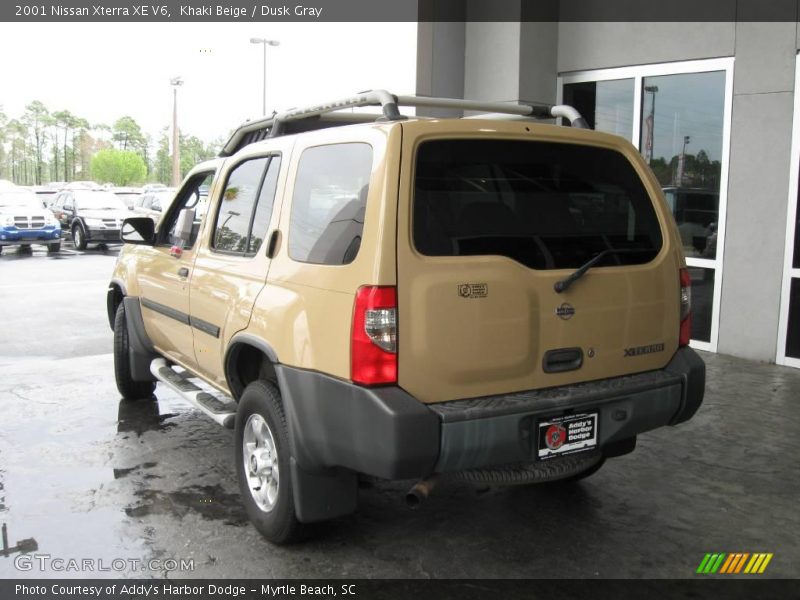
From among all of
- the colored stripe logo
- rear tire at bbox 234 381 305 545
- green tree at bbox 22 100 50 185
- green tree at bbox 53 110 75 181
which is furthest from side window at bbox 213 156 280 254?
green tree at bbox 53 110 75 181

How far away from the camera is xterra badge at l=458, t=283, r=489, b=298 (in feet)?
10.2

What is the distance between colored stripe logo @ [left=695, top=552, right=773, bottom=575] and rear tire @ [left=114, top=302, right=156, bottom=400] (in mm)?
4440

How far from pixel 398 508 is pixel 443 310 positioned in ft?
5.41

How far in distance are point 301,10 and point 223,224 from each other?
6950 mm

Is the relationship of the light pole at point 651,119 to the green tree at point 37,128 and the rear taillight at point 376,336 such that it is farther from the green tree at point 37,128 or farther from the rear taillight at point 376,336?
the green tree at point 37,128

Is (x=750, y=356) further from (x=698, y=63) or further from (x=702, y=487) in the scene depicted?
(x=702, y=487)

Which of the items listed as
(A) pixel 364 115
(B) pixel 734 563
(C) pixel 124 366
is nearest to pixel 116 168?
(C) pixel 124 366

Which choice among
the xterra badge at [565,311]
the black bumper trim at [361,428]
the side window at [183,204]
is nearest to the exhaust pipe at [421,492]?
the black bumper trim at [361,428]

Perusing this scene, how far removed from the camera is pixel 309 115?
14.0 feet

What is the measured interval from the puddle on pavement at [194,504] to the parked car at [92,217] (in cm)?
1769

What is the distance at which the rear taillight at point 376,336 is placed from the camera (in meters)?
3.02

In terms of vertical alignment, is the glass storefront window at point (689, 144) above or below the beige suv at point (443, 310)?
Result: above

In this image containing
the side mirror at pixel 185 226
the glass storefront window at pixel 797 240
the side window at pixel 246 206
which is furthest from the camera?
the glass storefront window at pixel 797 240

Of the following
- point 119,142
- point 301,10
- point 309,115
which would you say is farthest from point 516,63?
point 119,142
